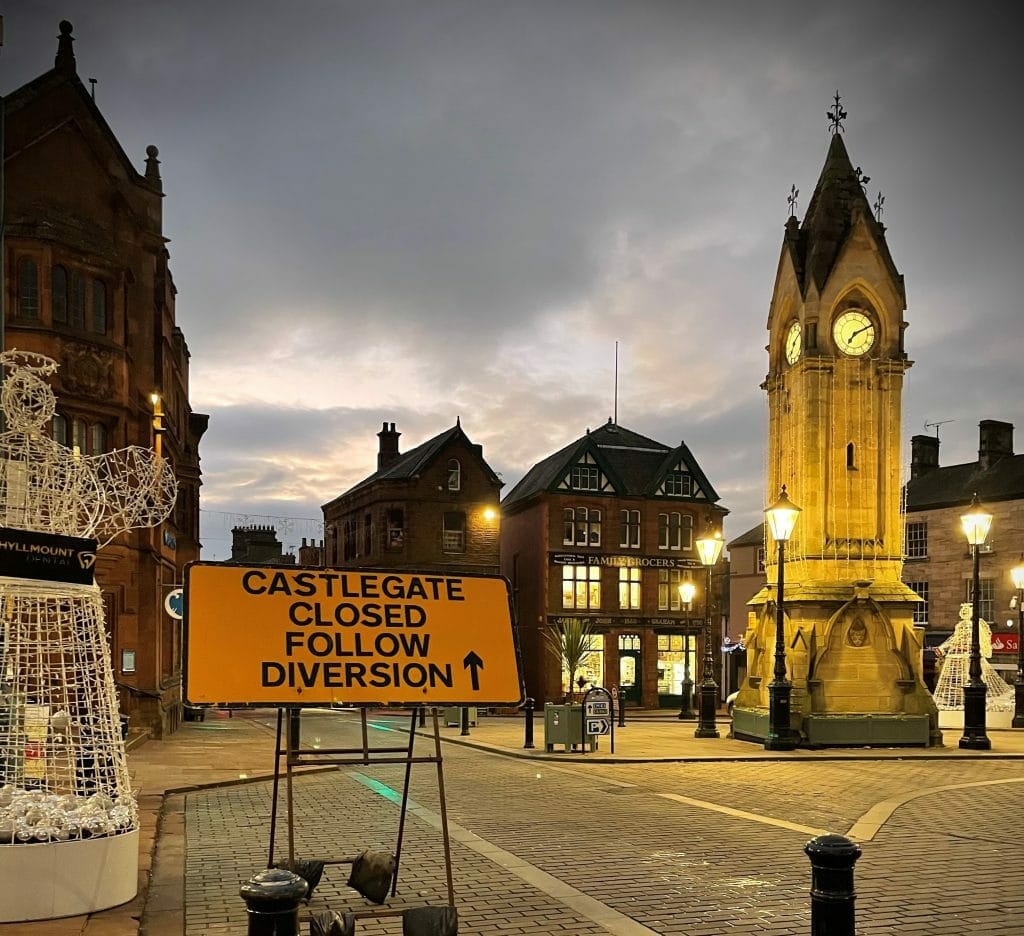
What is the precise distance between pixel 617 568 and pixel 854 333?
913 inches

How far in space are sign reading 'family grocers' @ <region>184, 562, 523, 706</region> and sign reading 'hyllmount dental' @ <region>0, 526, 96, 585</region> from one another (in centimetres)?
146

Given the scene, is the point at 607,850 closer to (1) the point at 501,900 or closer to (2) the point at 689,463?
(1) the point at 501,900

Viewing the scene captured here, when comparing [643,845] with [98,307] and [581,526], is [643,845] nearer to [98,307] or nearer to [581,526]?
[98,307]

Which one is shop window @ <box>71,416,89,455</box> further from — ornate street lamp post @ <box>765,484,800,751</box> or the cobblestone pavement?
ornate street lamp post @ <box>765,484,800,751</box>

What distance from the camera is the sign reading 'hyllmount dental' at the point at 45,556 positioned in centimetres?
754

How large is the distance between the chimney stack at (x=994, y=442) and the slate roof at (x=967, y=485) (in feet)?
Answer: 0.97

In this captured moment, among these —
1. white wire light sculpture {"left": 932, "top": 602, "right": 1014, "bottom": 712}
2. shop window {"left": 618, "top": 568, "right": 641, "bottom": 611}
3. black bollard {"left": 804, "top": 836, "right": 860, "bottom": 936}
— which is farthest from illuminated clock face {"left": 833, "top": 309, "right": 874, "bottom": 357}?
shop window {"left": 618, "top": 568, "right": 641, "bottom": 611}

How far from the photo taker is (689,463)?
4838cm

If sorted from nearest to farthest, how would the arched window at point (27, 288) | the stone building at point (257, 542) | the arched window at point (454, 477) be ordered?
the arched window at point (27, 288), the arched window at point (454, 477), the stone building at point (257, 542)

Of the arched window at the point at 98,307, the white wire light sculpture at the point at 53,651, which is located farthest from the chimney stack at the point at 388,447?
the white wire light sculpture at the point at 53,651

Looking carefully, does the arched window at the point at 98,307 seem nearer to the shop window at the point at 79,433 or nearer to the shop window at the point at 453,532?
the shop window at the point at 79,433

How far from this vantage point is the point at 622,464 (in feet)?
158

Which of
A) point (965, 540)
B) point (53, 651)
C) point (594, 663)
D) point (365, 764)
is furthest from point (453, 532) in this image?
point (365, 764)

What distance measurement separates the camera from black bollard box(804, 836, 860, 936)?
5.43m
